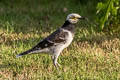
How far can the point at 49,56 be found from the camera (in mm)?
9945

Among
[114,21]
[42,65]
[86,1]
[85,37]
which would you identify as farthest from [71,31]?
[86,1]

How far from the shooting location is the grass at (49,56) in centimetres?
868

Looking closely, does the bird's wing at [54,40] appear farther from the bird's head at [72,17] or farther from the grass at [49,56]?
the grass at [49,56]

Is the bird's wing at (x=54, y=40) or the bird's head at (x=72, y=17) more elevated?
the bird's head at (x=72, y=17)

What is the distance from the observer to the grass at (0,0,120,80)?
8680 millimetres

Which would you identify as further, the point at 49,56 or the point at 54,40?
the point at 49,56

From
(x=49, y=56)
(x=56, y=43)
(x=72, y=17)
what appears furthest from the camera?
(x=49, y=56)

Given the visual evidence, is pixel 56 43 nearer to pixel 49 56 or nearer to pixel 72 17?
pixel 72 17

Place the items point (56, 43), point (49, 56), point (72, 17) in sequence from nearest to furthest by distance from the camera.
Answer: point (56, 43)
point (72, 17)
point (49, 56)

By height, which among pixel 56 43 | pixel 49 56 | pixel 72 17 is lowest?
pixel 49 56

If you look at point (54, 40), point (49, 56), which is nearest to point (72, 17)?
point (54, 40)

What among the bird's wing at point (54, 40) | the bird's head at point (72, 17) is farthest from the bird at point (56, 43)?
the bird's head at point (72, 17)

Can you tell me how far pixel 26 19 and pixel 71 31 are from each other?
501cm

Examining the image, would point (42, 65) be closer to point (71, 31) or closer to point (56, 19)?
point (71, 31)
